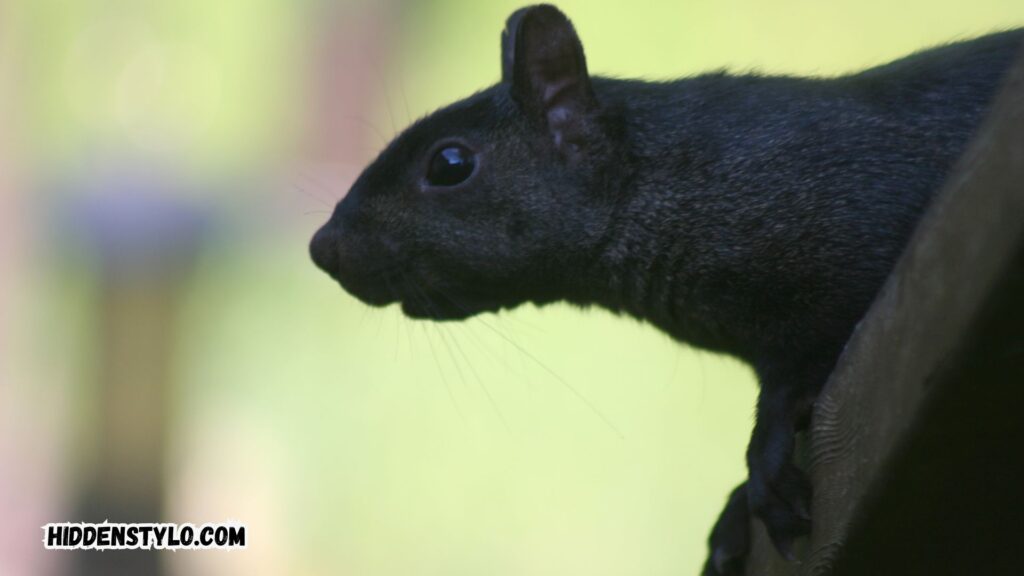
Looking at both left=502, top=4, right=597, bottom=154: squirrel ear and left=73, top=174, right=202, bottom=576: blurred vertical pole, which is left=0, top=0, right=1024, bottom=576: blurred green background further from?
left=502, top=4, right=597, bottom=154: squirrel ear

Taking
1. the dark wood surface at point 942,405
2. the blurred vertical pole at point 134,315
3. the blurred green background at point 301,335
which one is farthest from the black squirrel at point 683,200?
the blurred vertical pole at point 134,315

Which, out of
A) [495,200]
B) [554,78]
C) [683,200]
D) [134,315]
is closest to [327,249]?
[495,200]

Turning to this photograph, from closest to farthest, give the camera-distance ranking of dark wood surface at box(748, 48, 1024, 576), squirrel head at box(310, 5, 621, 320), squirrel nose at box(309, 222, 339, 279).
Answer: dark wood surface at box(748, 48, 1024, 576) < squirrel head at box(310, 5, 621, 320) < squirrel nose at box(309, 222, 339, 279)

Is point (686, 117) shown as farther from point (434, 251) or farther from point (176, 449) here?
point (176, 449)

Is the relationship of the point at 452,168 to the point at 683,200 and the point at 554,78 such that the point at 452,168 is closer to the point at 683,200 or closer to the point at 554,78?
the point at 554,78

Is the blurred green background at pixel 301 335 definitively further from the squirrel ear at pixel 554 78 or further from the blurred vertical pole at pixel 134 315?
the squirrel ear at pixel 554 78

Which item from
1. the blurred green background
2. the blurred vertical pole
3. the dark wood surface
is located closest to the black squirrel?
the dark wood surface

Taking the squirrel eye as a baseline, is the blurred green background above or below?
above
